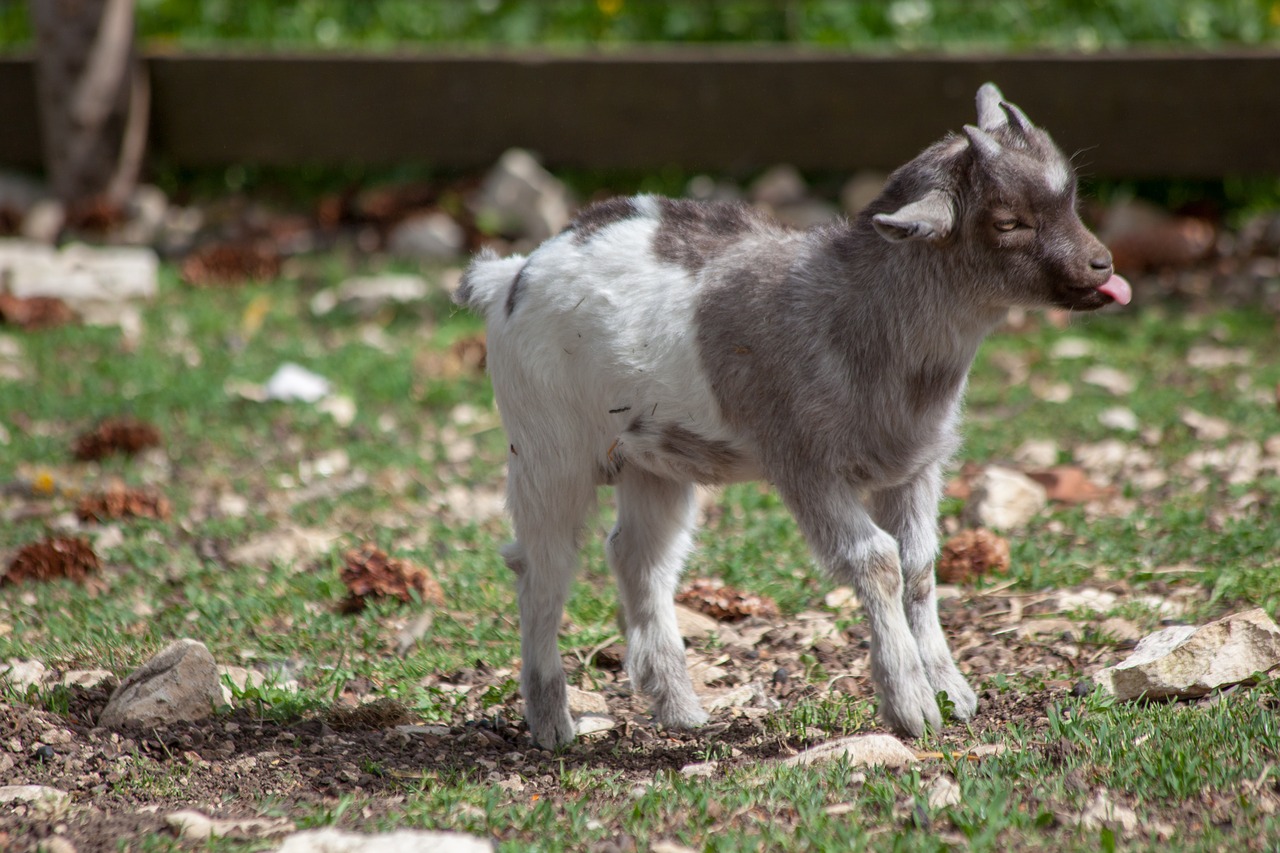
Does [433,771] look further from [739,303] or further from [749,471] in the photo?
[739,303]

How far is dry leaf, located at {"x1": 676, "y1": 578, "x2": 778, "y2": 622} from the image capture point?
4.99 m

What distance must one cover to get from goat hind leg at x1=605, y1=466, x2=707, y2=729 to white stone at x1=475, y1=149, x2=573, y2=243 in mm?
5901

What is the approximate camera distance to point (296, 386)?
7781mm

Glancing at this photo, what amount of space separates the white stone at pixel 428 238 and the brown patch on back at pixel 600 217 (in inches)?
231

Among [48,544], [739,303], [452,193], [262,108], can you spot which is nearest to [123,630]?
[48,544]

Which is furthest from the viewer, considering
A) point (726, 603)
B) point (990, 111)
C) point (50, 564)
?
point (50, 564)

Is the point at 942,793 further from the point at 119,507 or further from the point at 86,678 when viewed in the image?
the point at 119,507

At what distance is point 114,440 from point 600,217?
390 centimetres

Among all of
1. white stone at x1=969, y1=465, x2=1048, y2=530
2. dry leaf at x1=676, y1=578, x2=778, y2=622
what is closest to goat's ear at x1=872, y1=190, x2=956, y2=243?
dry leaf at x1=676, y1=578, x2=778, y2=622

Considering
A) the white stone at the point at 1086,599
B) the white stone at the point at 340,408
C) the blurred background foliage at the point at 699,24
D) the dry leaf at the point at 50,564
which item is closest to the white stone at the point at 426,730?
the dry leaf at the point at 50,564

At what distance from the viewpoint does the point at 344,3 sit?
488 inches

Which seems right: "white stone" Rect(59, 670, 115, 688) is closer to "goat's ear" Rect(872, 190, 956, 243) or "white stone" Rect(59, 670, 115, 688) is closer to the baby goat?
the baby goat

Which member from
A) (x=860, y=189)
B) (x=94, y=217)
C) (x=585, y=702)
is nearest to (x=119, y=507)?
(x=585, y=702)

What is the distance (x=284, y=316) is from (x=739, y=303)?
5.92m
